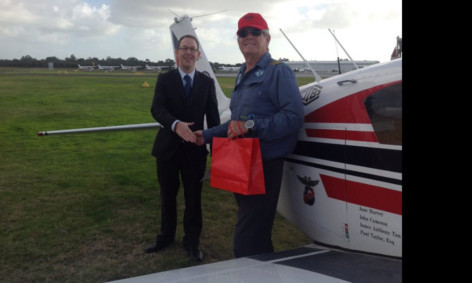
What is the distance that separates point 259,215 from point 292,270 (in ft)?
2.15

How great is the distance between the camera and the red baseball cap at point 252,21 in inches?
100

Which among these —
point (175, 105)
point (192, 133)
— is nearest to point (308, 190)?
point (192, 133)

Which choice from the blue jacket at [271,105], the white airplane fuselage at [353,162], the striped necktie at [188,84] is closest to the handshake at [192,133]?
the blue jacket at [271,105]

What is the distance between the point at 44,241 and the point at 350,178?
136 inches

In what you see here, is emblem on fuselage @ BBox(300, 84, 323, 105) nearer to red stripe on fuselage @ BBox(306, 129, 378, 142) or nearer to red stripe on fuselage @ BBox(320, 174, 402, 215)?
red stripe on fuselage @ BBox(306, 129, 378, 142)

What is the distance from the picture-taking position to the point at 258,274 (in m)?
1.89

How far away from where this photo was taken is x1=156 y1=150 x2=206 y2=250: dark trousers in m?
3.67

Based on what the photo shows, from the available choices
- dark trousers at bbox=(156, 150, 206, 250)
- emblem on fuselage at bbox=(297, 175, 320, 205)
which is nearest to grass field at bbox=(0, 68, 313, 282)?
dark trousers at bbox=(156, 150, 206, 250)

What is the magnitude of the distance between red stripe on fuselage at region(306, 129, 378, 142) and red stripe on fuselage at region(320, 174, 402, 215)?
26cm

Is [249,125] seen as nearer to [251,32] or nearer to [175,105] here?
[251,32]

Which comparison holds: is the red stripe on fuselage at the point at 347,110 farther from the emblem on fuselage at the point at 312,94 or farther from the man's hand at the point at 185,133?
the man's hand at the point at 185,133

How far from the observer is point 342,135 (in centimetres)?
240

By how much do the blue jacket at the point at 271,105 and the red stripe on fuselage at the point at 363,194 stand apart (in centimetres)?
36
